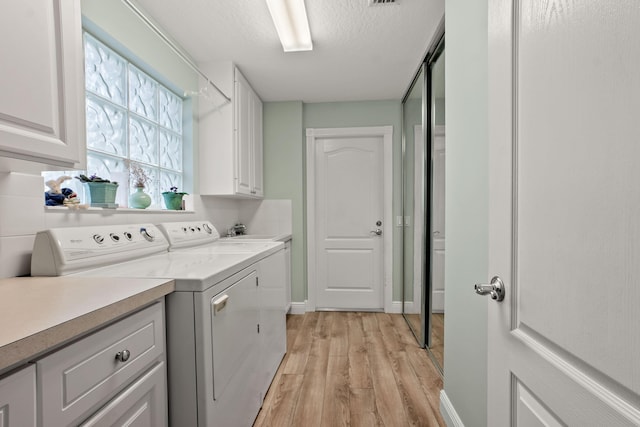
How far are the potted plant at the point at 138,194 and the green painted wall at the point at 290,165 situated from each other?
1.58 metres

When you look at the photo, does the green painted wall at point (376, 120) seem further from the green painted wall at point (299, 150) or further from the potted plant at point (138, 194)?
the potted plant at point (138, 194)

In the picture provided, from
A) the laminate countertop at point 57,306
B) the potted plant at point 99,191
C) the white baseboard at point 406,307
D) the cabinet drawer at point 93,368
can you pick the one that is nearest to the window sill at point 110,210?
the potted plant at point 99,191

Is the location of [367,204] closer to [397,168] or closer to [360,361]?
[397,168]

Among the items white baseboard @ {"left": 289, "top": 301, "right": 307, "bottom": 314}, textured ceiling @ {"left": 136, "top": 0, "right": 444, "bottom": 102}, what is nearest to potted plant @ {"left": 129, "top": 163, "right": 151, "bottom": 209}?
textured ceiling @ {"left": 136, "top": 0, "right": 444, "bottom": 102}

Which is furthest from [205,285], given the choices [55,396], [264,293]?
[264,293]

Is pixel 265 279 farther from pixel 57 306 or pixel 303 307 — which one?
pixel 303 307

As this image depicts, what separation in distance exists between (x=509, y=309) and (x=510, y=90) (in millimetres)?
519

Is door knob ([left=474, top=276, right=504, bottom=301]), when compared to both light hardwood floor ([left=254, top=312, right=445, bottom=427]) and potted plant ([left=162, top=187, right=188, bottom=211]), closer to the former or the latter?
light hardwood floor ([left=254, top=312, right=445, bottom=427])

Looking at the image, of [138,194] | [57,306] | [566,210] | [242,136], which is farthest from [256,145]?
[566,210]

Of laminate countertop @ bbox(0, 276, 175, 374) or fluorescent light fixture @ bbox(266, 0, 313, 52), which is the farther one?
fluorescent light fixture @ bbox(266, 0, 313, 52)

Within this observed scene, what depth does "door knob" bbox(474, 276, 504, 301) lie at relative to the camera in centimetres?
75

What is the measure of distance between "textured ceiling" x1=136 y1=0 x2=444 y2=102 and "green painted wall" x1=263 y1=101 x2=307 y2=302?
0.38 meters

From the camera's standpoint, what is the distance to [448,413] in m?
1.53

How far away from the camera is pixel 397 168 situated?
10.8 feet
